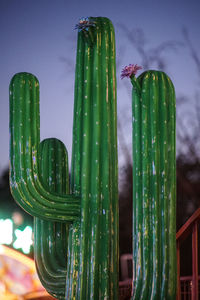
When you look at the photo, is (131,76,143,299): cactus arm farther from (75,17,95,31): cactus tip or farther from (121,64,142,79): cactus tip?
(75,17,95,31): cactus tip

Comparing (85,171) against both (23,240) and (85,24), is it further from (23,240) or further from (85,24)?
(23,240)

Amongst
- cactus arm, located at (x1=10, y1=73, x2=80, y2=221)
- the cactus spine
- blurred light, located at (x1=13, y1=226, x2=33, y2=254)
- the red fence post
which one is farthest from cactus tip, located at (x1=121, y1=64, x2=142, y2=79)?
blurred light, located at (x1=13, y1=226, x2=33, y2=254)

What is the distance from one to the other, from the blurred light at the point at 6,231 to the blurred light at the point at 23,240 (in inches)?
3.4

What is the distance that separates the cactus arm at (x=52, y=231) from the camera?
267 cm

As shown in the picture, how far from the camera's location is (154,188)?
7.84 ft

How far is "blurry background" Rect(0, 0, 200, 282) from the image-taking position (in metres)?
6.72

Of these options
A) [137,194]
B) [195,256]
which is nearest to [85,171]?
[137,194]

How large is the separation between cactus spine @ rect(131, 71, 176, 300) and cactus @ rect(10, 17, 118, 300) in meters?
0.12

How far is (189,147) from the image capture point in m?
12.0

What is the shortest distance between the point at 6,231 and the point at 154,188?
4.09 m

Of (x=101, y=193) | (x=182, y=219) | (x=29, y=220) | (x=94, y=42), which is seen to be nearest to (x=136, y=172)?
(x=101, y=193)

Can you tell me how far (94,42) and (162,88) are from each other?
42 cm

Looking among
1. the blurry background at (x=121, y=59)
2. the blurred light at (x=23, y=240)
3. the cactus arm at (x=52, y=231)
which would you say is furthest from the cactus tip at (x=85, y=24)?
the blurred light at (x=23, y=240)

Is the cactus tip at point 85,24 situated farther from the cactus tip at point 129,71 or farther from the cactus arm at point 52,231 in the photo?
the cactus arm at point 52,231
